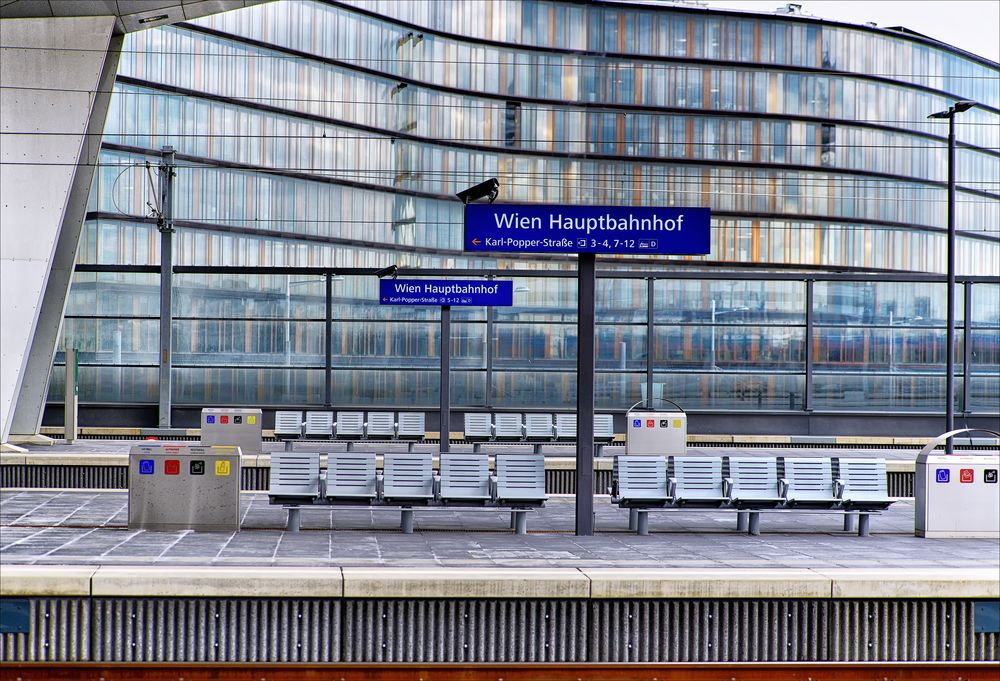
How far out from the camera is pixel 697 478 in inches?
529

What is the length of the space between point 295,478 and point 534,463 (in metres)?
2.84

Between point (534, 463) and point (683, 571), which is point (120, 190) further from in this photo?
point (683, 571)

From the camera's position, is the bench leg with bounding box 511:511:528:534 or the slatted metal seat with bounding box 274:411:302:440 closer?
the bench leg with bounding box 511:511:528:534

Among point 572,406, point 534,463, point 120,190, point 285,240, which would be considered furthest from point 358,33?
point 534,463

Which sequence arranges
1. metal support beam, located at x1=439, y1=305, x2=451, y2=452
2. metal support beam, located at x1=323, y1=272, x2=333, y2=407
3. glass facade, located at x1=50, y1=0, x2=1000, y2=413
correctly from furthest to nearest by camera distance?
glass facade, located at x1=50, y1=0, x2=1000, y2=413, metal support beam, located at x1=323, y1=272, x2=333, y2=407, metal support beam, located at x1=439, y1=305, x2=451, y2=452

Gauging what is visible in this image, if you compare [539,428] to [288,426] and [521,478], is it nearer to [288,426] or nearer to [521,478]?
[288,426]

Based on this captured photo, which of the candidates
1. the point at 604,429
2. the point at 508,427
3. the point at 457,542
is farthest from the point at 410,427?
the point at 457,542

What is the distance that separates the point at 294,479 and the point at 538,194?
43.8m

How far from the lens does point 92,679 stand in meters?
9.30

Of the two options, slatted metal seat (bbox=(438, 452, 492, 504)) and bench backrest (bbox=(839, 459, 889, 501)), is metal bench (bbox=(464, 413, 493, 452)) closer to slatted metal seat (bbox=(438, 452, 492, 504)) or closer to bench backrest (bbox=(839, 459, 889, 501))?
slatted metal seat (bbox=(438, 452, 492, 504))

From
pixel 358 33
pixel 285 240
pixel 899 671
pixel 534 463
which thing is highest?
pixel 358 33

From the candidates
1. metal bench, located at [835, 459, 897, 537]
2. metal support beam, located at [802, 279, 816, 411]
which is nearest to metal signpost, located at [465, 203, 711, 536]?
metal bench, located at [835, 459, 897, 537]

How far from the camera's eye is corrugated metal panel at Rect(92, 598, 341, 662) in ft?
30.2

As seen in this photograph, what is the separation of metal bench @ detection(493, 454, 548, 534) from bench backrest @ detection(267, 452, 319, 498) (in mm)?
2157
